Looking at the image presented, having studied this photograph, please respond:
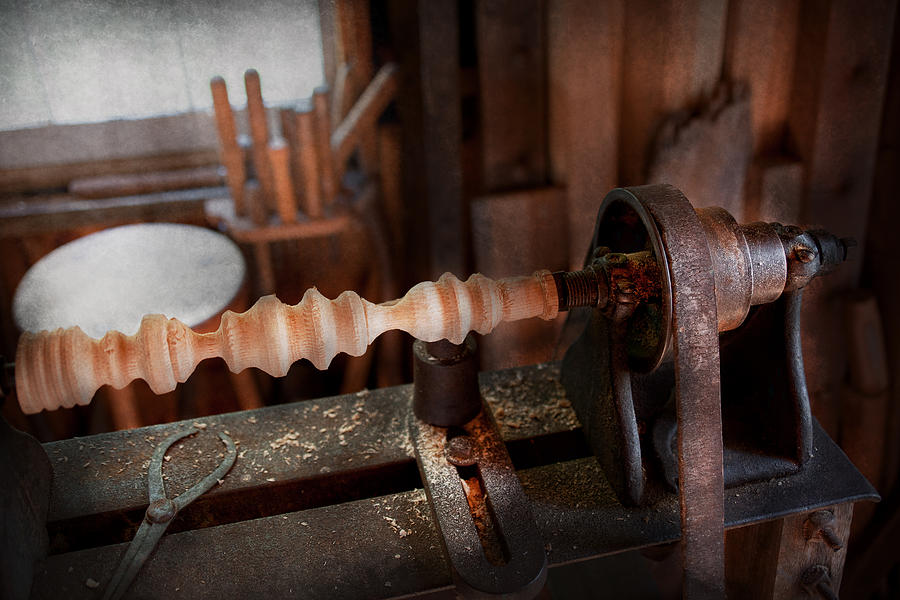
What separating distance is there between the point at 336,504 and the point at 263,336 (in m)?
0.32

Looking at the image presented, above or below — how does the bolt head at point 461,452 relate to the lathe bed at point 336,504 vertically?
above

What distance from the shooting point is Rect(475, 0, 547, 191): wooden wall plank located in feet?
5.96

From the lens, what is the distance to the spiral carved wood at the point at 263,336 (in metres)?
1.00

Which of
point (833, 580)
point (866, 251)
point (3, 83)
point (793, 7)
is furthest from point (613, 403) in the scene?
point (3, 83)

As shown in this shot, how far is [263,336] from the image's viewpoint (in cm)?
103

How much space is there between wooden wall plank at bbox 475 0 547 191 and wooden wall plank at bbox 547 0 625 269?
3 centimetres

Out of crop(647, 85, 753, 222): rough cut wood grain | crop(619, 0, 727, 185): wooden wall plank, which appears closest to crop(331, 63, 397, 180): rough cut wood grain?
crop(619, 0, 727, 185): wooden wall plank

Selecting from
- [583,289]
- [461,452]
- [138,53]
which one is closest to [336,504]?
[461,452]

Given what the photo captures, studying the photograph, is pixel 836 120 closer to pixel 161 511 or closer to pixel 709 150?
pixel 709 150

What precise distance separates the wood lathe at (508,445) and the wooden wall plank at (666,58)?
0.70 m

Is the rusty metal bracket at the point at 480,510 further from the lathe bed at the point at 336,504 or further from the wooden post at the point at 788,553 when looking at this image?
the wooden post at the point at 788,553

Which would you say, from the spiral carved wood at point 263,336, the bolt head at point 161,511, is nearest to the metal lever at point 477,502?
the spiral carved wood at point 263,336

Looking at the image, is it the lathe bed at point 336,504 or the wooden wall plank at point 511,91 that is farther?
the wooden wall plank at point 511,91

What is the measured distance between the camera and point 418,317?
1.06m
